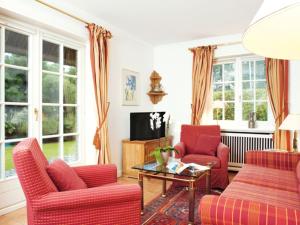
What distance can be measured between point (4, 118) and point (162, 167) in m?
1.87

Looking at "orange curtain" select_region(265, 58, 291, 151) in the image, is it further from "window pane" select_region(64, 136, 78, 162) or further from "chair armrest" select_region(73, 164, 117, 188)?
"window pane" select_region(64, 136, 78, 162)

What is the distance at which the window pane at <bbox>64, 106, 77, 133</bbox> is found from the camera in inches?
132

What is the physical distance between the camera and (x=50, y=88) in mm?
3109

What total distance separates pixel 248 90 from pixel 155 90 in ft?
5.87

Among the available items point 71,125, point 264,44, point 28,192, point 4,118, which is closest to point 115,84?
point 71,125

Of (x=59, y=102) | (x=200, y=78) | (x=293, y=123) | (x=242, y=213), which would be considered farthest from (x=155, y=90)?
(x=242, y=213)

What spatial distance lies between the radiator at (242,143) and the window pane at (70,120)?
8.57 feet

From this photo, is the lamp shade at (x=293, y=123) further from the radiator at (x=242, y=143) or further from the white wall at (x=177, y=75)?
the white wall at (x=177, y=75)

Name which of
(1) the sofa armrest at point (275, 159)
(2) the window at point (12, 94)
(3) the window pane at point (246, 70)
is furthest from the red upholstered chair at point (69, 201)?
(3) the window pane at point (246, 70)

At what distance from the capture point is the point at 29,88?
2.88m

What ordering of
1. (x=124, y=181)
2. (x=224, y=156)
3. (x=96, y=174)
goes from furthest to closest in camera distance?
(x=124, y=181) → (x=224, y=156) → (x=96, y=174)

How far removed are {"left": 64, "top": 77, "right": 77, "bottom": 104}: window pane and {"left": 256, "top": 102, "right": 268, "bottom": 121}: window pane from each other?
3.15m

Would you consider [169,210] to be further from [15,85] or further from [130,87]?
[130,87]

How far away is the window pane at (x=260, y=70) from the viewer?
13.7ft
